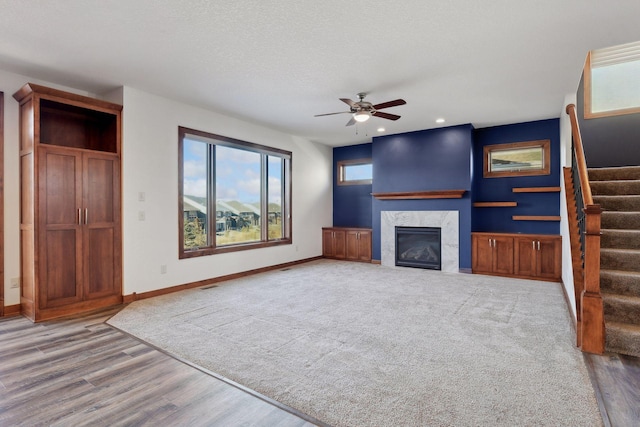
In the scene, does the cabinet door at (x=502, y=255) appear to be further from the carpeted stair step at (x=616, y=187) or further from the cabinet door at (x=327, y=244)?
the cabinet door at (x=327, y=244)

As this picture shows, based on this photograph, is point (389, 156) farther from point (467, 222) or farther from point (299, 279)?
point (299, 279)

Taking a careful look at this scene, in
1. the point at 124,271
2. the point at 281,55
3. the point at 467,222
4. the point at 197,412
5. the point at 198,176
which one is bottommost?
the point at 197,412

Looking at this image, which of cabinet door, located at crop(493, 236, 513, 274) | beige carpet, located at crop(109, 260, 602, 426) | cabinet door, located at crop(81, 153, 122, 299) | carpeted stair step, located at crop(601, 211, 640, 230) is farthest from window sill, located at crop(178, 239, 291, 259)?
carpeted stair step, located at crop(601, 211, 640, 230)

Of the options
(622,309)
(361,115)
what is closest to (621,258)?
(622,309)

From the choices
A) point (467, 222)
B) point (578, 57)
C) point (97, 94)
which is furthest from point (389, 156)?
point (97, 94)

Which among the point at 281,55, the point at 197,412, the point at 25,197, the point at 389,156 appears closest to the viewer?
the point at 197,412

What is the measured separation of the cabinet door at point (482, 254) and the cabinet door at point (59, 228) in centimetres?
608

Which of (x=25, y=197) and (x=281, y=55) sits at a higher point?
(x=281, y=55)

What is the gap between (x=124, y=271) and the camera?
4.36 metres

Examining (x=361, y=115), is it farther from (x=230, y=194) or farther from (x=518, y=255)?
(x=518, y=255)

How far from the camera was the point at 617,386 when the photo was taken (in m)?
2.22

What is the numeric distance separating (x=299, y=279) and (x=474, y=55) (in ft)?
13.2

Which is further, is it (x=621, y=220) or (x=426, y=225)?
(x=426, y=225)

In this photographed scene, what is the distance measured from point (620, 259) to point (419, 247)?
3678mm
